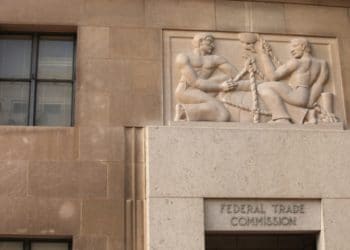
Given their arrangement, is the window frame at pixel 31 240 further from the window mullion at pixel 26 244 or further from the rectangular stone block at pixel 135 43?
the rectangular stone block at pixel 135 43

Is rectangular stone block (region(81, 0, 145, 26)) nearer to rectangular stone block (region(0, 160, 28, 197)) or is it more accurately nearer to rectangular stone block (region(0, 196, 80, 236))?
rectangular stone block (region(0, 160, 28, 197))

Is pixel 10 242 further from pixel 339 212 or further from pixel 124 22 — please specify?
pixel 339 212

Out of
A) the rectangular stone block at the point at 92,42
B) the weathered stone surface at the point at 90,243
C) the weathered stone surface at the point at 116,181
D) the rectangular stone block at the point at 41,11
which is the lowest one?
the weathered stone surface at the point at 90,243

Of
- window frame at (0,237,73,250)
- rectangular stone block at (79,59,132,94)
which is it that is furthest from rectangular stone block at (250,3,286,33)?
window frame at (0,237,73,250)

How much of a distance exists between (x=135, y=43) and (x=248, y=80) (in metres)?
2.31

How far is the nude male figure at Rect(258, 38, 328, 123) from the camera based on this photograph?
13125 millimetres

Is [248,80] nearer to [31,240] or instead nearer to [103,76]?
[103,76]

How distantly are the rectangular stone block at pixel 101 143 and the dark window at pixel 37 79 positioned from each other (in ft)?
2.27

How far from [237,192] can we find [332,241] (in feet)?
6.38

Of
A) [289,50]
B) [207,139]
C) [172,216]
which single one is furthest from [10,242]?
[289,50]

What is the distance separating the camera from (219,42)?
1356 centimetres

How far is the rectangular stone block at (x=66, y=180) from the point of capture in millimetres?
12188

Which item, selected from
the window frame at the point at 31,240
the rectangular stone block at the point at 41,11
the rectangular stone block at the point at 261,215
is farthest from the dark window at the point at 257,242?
the rectangular stone block at the point at 41,11

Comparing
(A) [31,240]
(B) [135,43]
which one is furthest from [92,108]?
(A) [31,240]
